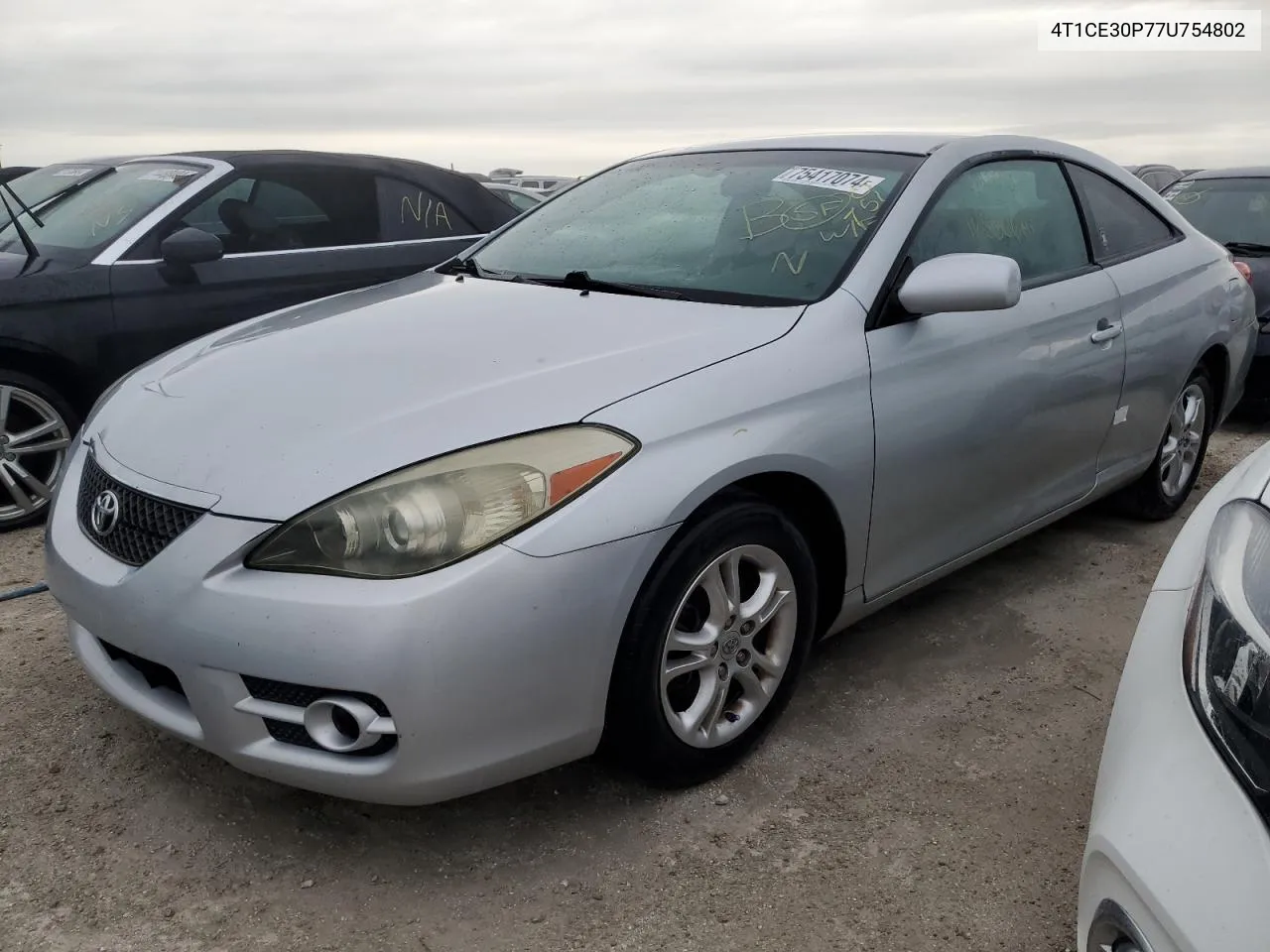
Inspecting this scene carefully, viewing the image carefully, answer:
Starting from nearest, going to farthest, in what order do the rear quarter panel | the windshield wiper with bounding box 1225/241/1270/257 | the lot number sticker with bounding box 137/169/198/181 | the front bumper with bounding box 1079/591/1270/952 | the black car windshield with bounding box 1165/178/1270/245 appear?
1. the front bumper with bounding box 1079/591/1270/952
2. the rear quarter panel
3. the lot number sticker with bounding box 137/169/198/181
4. the windshield wiper with bounding box 1225/241/1270/257
5. the black car windshield with bounding box 1165/178/1270/245

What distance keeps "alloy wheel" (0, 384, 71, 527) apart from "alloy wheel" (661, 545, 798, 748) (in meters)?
2.83

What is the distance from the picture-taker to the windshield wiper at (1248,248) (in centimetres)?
634

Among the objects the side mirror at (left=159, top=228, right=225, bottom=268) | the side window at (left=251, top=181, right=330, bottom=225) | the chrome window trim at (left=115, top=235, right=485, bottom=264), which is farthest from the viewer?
the side window at (left=251, top=181, right=330, bottom=225)

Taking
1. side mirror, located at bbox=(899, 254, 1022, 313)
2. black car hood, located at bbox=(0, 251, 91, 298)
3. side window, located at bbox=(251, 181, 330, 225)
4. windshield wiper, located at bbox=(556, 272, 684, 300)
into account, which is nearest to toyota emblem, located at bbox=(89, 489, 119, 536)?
windshield wiper, located at bbox=(556, 272, 684, 300)

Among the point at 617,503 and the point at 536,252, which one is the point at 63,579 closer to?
the point at 617,503

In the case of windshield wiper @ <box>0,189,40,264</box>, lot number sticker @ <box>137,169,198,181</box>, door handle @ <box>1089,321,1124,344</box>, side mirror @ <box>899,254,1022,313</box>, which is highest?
lot number sticker @ <box>137,169,198,181</box>

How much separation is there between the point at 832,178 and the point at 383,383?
147cm

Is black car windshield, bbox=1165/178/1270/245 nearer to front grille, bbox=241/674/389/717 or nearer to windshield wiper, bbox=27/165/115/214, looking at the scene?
windshield wiper, bbox=27/165/115/214

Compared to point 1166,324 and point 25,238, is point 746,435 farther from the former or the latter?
point 25,238

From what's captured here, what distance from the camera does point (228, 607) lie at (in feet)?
6.55

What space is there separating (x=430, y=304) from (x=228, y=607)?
3.86 feet

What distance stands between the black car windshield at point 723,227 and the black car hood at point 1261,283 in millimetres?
3877

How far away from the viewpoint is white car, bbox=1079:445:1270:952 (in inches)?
48.8

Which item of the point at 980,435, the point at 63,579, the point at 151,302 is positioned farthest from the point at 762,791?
the point at 151,302
